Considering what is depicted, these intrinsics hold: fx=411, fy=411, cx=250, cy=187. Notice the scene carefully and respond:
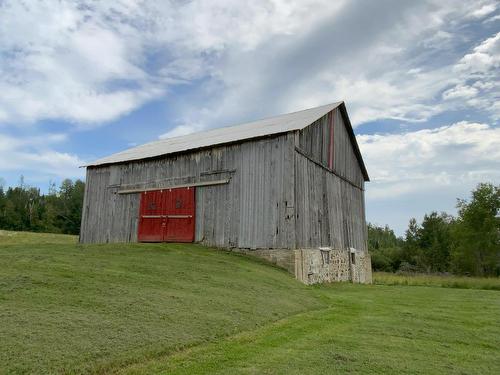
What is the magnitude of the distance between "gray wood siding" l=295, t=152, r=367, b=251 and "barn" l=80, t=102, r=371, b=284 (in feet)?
0.17

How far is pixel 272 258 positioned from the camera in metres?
16.6

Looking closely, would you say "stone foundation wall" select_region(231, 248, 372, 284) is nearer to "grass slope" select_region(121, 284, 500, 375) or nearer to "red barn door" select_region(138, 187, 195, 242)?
"red barn door" select_region(138, 187, 195, 242)

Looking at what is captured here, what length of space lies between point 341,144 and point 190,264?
13.3 metres

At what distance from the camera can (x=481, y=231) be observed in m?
45.4

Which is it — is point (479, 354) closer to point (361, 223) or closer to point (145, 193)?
point (145, 193)

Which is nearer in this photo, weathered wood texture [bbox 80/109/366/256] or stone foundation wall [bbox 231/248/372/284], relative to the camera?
Answer: stone foundation wall [bbox 231/248/372/284]

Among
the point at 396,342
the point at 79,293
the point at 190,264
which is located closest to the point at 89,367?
the point at 79,293

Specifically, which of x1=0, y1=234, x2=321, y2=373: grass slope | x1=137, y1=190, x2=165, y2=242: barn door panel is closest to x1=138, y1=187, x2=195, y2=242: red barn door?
x1=137, y1=190, x2=165, y2=242: barn door panel

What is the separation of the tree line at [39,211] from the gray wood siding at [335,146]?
6582 centimetres

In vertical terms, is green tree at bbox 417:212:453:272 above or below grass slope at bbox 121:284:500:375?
above

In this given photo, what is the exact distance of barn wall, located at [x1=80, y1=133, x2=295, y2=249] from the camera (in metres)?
16.9

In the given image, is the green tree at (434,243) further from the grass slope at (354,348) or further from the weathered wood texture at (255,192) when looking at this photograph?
the grass slope at (354,348)

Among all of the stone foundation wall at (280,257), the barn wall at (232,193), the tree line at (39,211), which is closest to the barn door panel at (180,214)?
the barn wall at (232,193)

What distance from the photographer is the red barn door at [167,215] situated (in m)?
19.3
